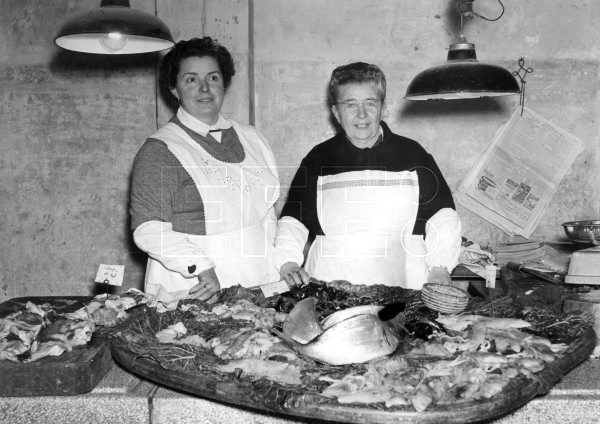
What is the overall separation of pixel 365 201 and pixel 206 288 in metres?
1.05

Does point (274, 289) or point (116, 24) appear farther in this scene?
point (274, 289)

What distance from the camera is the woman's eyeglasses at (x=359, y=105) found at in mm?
3285

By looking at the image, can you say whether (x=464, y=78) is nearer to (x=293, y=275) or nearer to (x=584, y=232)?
(x=293, y=275)

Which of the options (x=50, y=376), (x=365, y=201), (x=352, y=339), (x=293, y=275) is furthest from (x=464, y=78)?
(x=50, y=376)

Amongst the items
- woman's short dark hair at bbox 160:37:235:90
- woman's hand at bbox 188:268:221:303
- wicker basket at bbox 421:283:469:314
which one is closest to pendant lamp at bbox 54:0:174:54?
woman's short dark hair at bbox 160:37:235:90

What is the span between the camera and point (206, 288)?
116 inches

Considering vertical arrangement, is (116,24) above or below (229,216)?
above

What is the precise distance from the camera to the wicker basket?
2473 mm

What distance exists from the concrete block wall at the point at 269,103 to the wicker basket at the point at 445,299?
235cm

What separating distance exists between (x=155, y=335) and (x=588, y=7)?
13.0ft

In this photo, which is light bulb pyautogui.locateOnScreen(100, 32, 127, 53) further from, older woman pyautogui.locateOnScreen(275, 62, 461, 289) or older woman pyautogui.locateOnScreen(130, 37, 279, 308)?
older woman pyautogui.locateOnScreen(275, 62, 461, 289)

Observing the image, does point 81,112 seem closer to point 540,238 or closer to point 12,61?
point 12,61

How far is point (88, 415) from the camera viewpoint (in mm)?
2113


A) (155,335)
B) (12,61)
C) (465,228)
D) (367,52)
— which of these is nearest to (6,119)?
(12,61)
